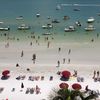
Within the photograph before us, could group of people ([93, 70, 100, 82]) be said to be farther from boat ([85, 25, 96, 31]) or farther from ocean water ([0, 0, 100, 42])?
boat ([85, 25, 96, 31])

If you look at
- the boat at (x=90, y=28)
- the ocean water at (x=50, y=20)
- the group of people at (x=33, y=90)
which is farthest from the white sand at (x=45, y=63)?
the boat at (x=90, y=28)

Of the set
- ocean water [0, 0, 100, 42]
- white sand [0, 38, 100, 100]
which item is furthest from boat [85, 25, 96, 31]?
white sand [0, 38, 100, 100]

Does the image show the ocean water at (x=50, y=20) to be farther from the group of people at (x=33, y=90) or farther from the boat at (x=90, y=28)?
the group of people at (x=33, y=90)

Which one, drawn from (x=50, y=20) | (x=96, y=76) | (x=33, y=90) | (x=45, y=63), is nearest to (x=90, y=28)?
(x=50, y=20)

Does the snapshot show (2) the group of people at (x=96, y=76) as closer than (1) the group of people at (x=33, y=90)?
No

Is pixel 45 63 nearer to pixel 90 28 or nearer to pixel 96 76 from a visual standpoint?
pixel 96 76

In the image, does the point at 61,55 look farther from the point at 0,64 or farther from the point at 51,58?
the point at 0,64

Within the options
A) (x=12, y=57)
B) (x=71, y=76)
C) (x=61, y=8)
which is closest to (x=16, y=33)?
(x=12, y=57)

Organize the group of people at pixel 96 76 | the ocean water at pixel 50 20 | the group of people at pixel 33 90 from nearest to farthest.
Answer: the group of people at pixel 33 90 < the group of people at pixel 96 76 < the ocean water at pixel 50 20

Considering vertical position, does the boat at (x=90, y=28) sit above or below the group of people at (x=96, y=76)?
above
